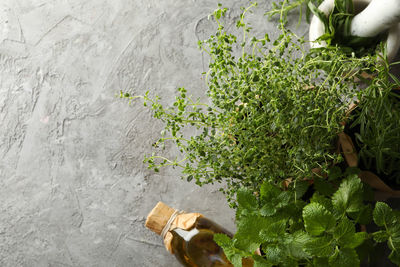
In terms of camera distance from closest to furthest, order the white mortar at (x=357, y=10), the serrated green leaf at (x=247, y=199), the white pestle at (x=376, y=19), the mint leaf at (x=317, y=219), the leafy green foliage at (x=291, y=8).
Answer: the mint leaf at (x=317, y=219) → the serrated green leaf at (x=247, y=199) → the white pestle at (x=376, y=19) → the white mortar at (x=357, y=10) → the leafy green foliage at (x=291, y=8)

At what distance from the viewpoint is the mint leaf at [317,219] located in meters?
0.73

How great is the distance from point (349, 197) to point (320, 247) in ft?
0.41

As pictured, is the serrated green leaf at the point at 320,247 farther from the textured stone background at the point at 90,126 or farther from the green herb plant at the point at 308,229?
the textured stone background at the point at 90,126

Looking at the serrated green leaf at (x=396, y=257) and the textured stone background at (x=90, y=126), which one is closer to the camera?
the serrated green leaf at (x=396, y=257)

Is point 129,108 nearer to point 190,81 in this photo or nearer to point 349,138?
point 190,81

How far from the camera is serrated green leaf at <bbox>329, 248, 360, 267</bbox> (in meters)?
0.74

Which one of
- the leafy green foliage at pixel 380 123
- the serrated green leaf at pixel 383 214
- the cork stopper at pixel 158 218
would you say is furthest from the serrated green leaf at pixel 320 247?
the cork stopper at pixel 158 218

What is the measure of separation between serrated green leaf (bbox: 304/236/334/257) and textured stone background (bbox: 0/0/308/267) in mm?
557

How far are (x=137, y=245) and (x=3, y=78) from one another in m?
0.75

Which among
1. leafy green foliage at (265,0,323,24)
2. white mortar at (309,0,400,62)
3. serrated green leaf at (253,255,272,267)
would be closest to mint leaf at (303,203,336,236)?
serrated green leaf at (253,255,272,267)

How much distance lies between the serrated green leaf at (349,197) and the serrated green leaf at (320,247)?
0.08 m

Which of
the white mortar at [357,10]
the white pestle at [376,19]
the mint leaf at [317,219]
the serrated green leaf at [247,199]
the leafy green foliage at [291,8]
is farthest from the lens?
the leafy green foliage at [291,8]

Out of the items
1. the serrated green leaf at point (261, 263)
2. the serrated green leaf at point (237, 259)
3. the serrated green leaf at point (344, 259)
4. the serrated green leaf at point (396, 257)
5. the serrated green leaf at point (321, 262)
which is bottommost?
the serrated green leaf at point (396, 257)

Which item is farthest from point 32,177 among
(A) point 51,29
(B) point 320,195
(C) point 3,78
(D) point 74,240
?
(B) point 320,195
